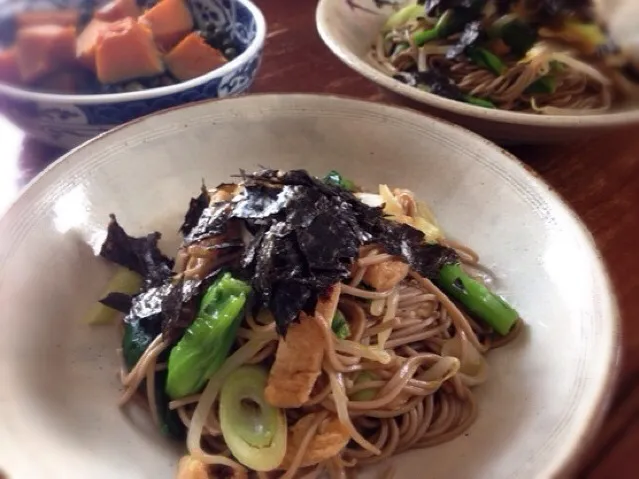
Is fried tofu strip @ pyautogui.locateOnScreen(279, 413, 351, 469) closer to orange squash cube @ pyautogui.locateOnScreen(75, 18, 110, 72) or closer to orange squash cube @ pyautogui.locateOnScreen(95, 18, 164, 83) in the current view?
orange squash cube @ pyautogui.locateOnScreen(95, 18, 164, 83)

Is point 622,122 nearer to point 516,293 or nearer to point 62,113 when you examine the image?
point 516,293

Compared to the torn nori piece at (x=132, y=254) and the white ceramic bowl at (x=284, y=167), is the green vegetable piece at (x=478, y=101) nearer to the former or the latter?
the white ceramic bowl at (x=284, y=167)

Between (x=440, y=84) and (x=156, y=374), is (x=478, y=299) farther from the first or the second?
(x=440, y=84)

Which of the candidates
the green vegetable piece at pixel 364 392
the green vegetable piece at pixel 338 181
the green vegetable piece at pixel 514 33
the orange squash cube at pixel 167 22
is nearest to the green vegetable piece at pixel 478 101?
the green vegetable piece at pixel 514 33

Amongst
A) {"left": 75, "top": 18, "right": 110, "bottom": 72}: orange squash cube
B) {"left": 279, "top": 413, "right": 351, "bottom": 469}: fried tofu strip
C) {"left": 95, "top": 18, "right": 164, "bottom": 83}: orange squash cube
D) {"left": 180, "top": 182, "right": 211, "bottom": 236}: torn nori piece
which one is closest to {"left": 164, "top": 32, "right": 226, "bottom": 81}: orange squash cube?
{"left": 95, "top": 18, "right": 164, "bottom": 83}: orange squash cube

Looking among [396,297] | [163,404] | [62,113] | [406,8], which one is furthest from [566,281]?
[406,8]

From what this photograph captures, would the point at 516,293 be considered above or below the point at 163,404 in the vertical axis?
above
